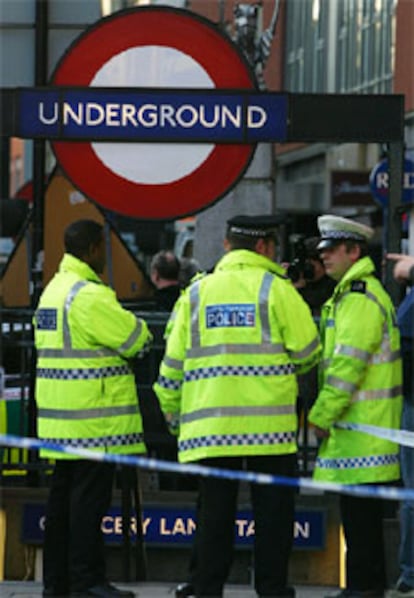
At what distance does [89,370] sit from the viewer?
28.3ft

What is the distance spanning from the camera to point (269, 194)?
1545 centimetres

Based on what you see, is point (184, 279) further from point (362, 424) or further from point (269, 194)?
point (362, 424)

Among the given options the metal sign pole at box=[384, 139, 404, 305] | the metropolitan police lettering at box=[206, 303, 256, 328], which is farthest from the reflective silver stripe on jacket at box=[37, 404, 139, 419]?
the metal sign pole at box=[384, 139, 404, 305]

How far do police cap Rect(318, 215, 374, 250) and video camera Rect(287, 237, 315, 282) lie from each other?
1.21 meters

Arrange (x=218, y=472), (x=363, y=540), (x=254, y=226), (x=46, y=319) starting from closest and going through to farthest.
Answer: (x=218, y=472), (x=254, y=226), (x=363, y=540), (x=46, y=319)

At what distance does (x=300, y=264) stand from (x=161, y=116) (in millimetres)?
1238

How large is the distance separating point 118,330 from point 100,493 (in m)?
0.83

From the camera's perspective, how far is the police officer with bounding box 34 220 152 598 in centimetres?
862

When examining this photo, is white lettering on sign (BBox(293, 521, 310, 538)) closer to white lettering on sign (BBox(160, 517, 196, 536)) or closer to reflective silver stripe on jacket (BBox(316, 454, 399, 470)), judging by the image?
white lettering on sign (BBox(160, 517, 196, 536))

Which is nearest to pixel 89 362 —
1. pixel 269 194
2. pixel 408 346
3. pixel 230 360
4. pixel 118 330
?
pixel 118 330

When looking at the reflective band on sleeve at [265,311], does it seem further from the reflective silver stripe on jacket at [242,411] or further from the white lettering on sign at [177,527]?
the white lettering on sign at [177,527]

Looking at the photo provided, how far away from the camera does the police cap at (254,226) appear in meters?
8.20

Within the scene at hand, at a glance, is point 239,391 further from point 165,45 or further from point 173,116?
point 165,45

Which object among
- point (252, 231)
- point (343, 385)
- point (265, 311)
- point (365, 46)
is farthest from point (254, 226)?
point (365, 46)
